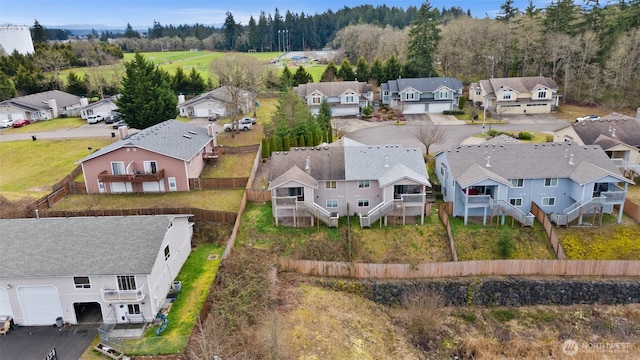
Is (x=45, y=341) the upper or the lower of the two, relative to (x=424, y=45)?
lower

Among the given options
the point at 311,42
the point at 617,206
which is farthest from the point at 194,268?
the point at 311,42

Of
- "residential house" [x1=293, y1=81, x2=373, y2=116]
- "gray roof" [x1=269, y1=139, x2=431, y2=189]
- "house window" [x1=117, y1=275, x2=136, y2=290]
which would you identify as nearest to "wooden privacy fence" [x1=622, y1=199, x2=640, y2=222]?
"gray roof" [x1=269, y1=139, x2=431, y2=189]

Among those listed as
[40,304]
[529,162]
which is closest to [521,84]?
[529,162]

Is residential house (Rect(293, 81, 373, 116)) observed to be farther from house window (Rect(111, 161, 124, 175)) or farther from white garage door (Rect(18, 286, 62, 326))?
white garage door (Rect(18, 286, 62, 326))

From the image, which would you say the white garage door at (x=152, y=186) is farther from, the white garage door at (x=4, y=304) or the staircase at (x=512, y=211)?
the staircase at (x=512, y=211)

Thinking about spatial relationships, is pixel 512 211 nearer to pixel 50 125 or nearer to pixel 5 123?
pixel 50 125

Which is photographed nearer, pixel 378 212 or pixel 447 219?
pixel 447 219

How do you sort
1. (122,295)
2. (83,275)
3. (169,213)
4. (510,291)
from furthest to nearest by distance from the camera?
1. (169,213)
2. (510,291)
3. (122,295)
4. (83,275)
